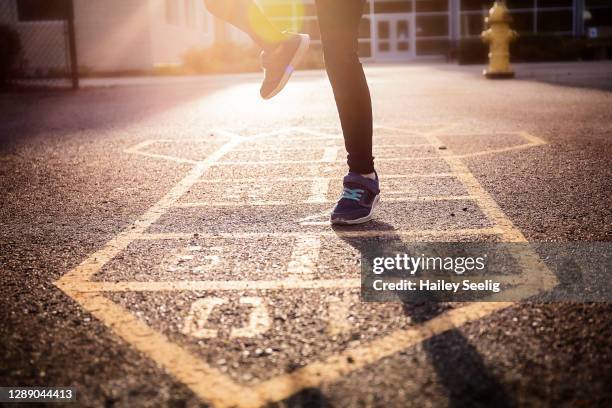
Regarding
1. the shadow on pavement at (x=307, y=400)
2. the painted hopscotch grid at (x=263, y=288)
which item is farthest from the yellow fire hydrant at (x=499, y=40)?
the shadow on pavement at (x=307, y=400)

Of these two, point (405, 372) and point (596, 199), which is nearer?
point (405, 372)

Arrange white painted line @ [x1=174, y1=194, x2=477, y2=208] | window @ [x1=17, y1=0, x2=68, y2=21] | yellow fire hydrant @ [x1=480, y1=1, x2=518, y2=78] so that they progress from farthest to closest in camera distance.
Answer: window @ [x1=17, y1=0, x2=68, y2=21] < yellow fire hydrant @ [x1=480, y1=1, x2=518, y2=78] < white painted line @ [x1=174, y1=194, x2=477, y2=208]

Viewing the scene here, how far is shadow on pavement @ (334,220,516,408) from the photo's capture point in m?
1.59

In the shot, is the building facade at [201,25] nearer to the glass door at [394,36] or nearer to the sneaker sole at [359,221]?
the glass door at [394,36]

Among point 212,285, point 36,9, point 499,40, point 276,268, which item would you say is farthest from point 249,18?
point 36,9

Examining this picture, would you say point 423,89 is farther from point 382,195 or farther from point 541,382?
point 541,382

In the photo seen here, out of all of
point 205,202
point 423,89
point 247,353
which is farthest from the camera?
point 423,89

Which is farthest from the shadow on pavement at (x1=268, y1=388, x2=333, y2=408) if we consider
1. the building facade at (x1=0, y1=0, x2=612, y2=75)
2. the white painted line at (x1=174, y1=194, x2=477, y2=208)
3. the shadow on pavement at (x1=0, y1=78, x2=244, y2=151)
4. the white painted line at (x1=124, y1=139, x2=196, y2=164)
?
the building facade at (x1=0, y1=0, x2=612, y2=75)

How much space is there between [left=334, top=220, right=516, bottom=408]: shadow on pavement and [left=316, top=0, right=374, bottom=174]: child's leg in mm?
1325

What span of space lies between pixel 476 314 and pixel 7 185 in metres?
3.84

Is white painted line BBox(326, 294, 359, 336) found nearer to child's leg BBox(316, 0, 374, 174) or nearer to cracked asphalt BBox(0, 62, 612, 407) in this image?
cracked asphalt BBox(0, 62, 612, 407)

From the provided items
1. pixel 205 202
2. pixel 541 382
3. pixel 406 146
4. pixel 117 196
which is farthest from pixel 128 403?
pixel 406 146

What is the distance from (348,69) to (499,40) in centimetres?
1481

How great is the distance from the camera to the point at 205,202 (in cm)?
406
